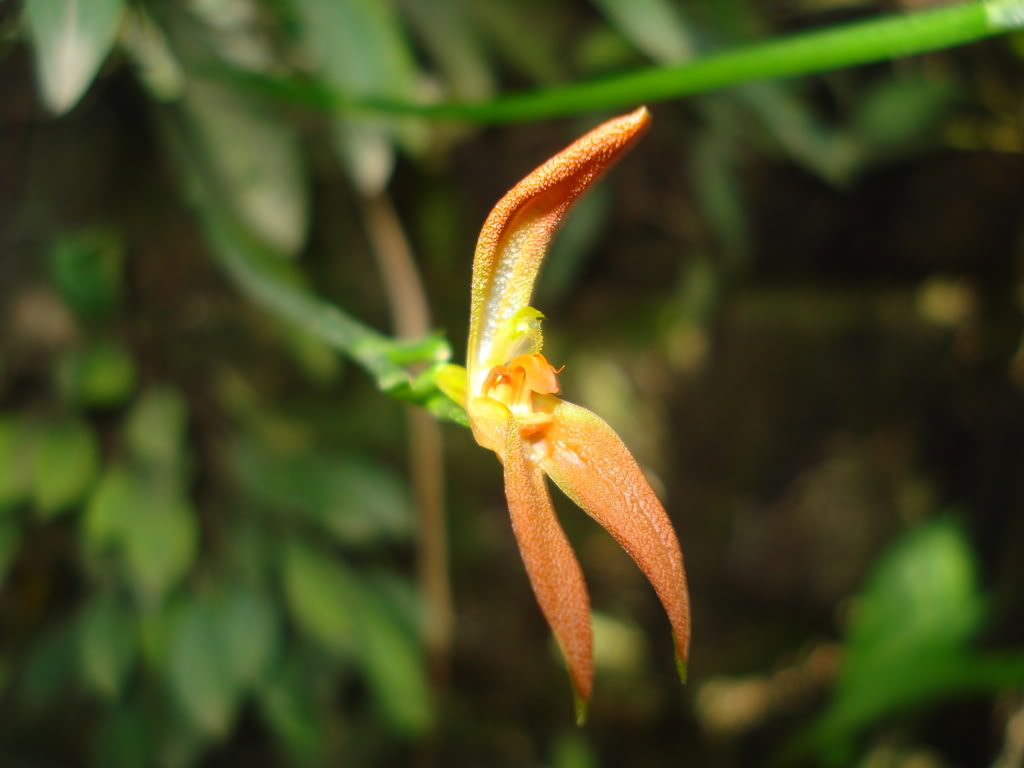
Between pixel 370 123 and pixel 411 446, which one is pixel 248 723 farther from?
pixel 370 123

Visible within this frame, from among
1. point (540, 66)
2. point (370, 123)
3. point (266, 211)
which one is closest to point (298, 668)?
point (266, 211)

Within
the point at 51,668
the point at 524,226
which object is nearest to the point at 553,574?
the point at 524,226

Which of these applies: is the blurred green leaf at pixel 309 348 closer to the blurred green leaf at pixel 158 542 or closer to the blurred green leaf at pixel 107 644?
the blurred green leaf at pixel 158 542

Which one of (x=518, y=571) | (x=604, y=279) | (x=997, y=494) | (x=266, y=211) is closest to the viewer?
(x=266, y=211)

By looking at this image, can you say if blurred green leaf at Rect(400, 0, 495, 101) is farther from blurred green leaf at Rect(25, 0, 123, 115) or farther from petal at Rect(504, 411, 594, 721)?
petal at Rect(504, 411, 594, 721)

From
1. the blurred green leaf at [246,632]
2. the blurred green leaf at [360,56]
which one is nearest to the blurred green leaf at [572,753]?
the blurred green leaf at [246,632]

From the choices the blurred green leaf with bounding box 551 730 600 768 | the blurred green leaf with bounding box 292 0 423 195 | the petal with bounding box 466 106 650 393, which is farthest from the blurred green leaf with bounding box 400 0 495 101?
the blurred green leaf with bounding box 551 730 600 768
